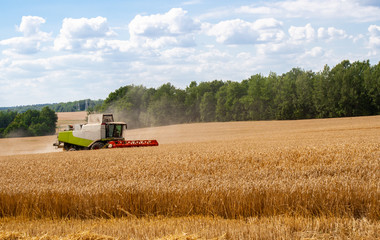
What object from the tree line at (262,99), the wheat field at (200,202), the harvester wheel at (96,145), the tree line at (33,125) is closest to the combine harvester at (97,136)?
the harvester wheel at (96,145)

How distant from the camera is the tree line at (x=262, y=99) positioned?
61.3 meters

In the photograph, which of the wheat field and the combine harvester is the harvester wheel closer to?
the combine harvester

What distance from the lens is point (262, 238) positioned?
5531 mm

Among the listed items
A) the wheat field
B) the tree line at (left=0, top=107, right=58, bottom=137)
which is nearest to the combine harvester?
the wheat field

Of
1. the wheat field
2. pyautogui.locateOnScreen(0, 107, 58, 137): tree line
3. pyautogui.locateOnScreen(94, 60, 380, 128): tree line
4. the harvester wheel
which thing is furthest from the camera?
pyautogui.locateOnScreen(0, 107, 58, 137): tree line

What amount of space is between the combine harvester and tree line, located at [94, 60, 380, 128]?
46.4 metres

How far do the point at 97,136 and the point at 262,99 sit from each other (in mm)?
53480

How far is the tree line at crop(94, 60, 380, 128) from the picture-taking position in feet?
201

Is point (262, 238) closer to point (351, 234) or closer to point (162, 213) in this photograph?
point (351, 234)

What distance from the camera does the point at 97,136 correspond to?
2378 cm

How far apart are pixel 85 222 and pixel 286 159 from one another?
5.97 metres

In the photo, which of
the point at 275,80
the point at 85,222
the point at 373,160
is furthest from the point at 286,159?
the point at 275,80

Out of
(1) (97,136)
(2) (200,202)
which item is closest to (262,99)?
(1) (97,136)

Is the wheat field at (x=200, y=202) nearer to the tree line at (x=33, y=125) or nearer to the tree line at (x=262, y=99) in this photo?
the tree line at (x=262, y=99)
